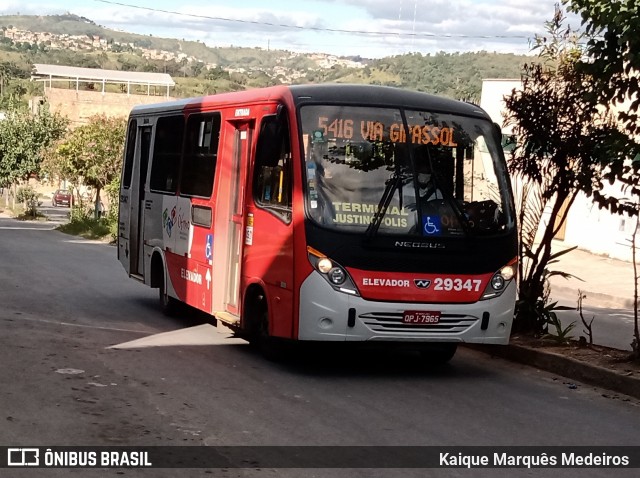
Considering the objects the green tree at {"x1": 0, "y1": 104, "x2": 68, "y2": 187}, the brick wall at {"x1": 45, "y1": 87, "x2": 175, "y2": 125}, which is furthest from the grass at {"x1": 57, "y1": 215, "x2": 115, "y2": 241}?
the brick wall at {"x1": 45, "y1": 87, "x2": 175, "y2": 125}

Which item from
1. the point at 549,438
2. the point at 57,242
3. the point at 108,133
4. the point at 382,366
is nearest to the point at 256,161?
the point at 382,366

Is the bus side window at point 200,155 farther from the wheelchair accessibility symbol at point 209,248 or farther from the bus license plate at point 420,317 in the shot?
the bus license plate at point 420,317

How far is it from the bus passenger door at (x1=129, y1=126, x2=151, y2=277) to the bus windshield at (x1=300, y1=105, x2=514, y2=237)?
589 centimetres

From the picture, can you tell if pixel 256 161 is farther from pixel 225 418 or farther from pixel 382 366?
pixel 225 418

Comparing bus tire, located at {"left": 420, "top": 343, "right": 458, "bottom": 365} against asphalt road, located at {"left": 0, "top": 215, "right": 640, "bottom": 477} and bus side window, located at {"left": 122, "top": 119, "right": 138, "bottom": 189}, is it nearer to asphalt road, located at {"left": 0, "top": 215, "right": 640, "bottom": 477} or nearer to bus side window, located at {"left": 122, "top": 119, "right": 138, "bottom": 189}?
asphalt road, located at {"left": 0, "top": 215, "right": 640, "bottom": 477}

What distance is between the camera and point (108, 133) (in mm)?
46500

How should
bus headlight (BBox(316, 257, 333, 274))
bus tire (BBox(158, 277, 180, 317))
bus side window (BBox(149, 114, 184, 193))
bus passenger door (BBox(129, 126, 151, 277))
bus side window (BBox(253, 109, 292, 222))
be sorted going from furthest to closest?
bus passenger door (BBox(129, 126, 151, 277)), bus tire (BBox(158, 277, 180, 317)), bus side window (BBox(149, 114, 184, 193)), bus side window (BBox(253, 109, 292, 222)), bus headlight (BBox(316, 257, 333, 274))

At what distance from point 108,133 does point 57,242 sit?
11.4m

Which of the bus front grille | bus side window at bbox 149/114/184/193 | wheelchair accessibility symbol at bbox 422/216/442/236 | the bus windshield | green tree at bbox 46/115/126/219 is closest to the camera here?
the bus front grille

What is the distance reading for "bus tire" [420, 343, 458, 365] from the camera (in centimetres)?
1123

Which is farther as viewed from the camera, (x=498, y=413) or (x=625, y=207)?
(x=625, y=207)

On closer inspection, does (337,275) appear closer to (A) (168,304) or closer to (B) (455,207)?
(B) (455,207)

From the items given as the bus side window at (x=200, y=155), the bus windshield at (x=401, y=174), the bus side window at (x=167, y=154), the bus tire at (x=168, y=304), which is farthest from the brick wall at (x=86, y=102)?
the bus windshield at (x=401, y=174)

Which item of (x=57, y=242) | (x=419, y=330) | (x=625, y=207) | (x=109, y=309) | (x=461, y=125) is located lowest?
(x=57, y=242)
